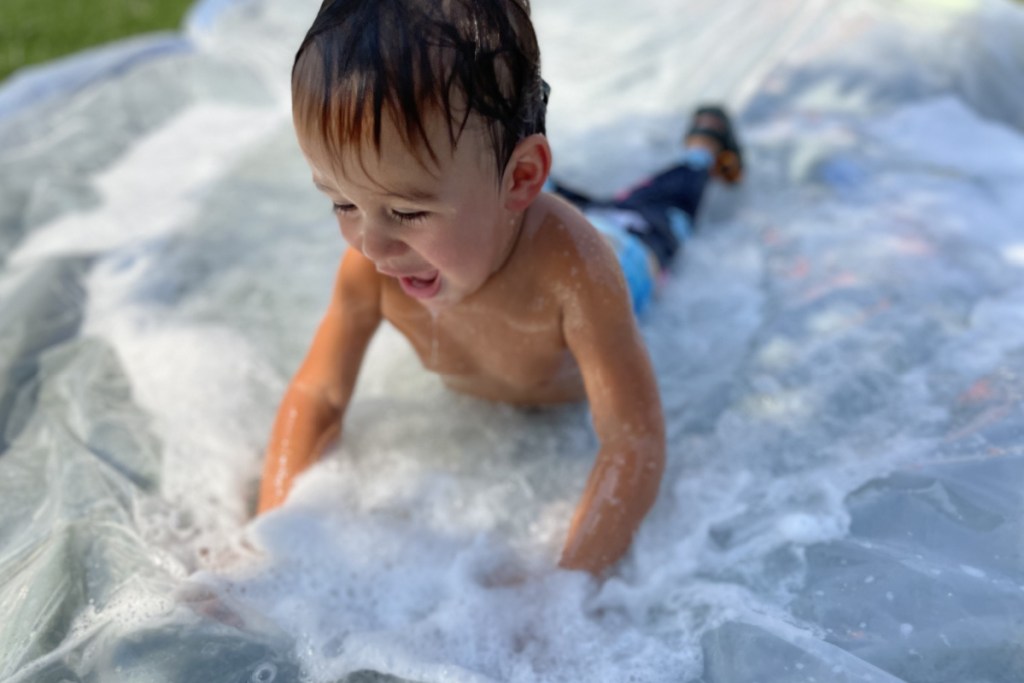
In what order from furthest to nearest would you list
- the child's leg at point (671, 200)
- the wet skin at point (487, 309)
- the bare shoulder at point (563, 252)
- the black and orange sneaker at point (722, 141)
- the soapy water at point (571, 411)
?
1. the black and orange sneaker at point (722, 141)
2. the child's leg at point (671, 200)
3. the bare shoulder at point (563, 252)
4. the soapy water at point (571, 411)
5. the wet skin at point (487, 309)

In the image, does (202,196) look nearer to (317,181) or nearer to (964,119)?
(317,181)

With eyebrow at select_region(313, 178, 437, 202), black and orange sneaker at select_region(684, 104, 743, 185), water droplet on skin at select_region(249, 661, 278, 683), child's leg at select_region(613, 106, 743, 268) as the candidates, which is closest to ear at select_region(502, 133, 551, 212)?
eyebrow at select_region(313, 178, 437, 202)

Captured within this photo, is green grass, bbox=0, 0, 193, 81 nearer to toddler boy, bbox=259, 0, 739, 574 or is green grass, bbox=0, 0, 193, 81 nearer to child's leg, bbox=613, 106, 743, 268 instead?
child's leg, bbox=613, 106, 743, 268

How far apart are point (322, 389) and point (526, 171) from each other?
2.26ft

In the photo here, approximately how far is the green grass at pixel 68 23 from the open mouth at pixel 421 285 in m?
2.84

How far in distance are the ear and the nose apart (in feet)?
0.62

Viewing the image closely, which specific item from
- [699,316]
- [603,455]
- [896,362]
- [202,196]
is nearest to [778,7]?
[699,316]

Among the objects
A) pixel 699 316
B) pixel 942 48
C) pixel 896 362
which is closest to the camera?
pixel 896 362

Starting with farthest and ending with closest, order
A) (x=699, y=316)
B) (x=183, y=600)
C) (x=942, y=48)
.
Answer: (x=942, y=48) < (x=699, y=316) < (x=183, y=600)

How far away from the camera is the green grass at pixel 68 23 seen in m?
3.89

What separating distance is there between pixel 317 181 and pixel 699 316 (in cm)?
129

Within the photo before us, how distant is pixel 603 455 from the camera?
5.68 feet

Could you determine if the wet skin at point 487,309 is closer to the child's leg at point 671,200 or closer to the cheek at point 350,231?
the cheek at point 350,231

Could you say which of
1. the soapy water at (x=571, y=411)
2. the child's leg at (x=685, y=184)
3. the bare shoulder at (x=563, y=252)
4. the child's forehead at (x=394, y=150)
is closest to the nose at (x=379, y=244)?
the child's forehead at (x=394, y=150)
